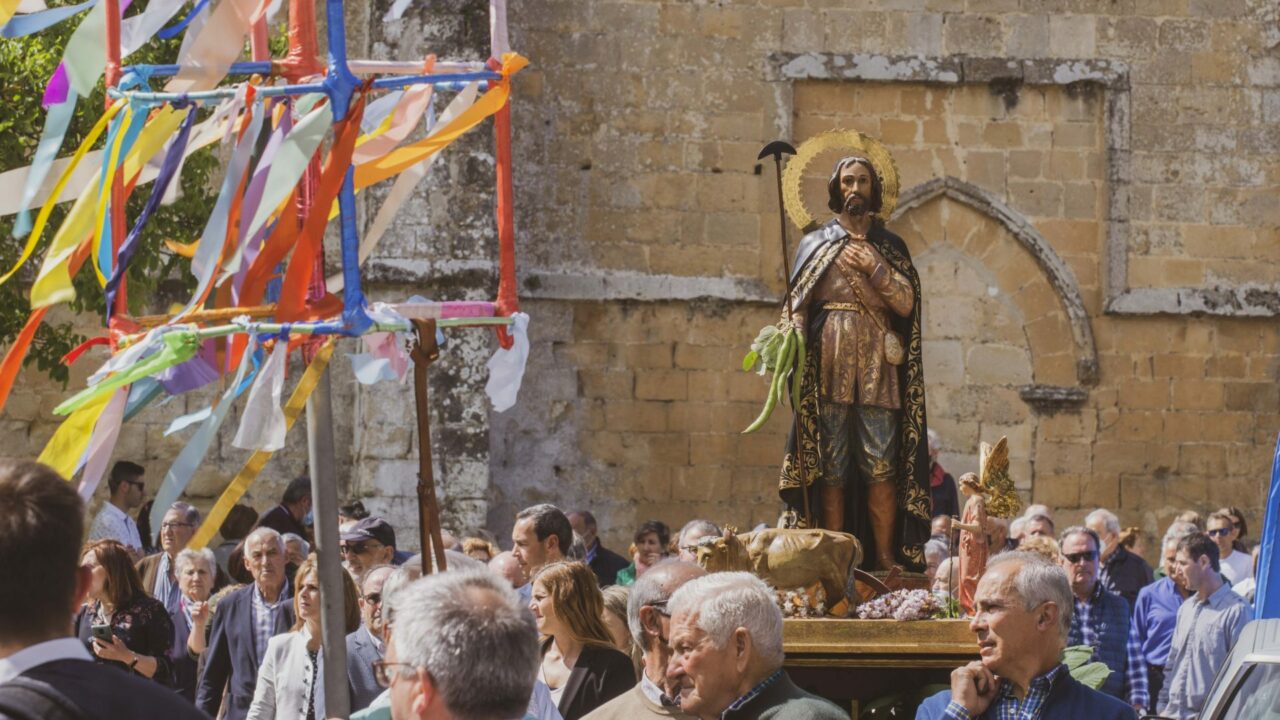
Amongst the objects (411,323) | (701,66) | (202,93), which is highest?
(701,66)

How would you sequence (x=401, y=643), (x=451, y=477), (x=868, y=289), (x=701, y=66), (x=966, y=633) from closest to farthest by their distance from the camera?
(x=401, y=643)
(x=966, y=633)
(x=868, y=289)
(x=451, y=477)
(x=701, y=66)


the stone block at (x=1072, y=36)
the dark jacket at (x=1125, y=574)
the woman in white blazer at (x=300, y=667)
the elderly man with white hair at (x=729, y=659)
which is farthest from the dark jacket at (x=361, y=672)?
the stone block at (x=1072, y=36)

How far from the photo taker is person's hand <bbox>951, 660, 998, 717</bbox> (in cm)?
580

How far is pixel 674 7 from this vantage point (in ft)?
55.0

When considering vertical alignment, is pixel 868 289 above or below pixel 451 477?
above

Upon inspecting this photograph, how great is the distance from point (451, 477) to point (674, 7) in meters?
4.28

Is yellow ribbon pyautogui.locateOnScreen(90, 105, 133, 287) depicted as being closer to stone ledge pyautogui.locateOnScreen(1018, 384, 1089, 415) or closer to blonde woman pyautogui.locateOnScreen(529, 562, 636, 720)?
blonde woman pyautogui.locateOnScreen(529, 562, 636, 720)

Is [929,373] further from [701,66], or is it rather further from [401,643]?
[401,643]

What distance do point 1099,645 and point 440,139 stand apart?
6.39 m

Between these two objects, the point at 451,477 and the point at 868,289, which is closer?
the point at 868,289

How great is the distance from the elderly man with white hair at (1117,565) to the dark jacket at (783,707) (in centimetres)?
715

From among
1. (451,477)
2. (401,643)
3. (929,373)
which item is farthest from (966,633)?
(929,373)

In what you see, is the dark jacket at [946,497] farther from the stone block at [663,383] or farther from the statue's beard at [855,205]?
the statue's beard at [855,205]

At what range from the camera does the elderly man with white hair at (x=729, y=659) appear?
18.0 feet
